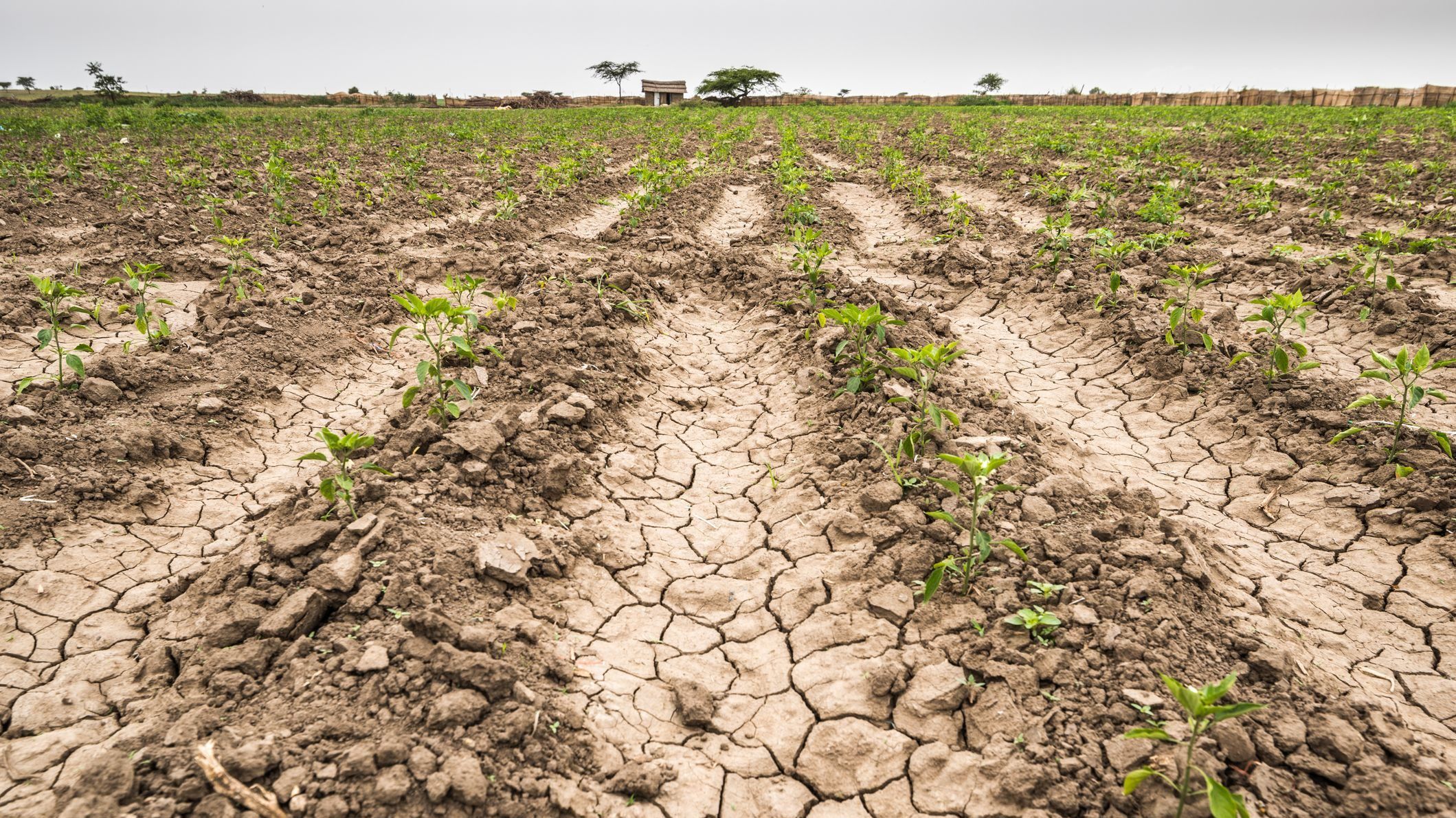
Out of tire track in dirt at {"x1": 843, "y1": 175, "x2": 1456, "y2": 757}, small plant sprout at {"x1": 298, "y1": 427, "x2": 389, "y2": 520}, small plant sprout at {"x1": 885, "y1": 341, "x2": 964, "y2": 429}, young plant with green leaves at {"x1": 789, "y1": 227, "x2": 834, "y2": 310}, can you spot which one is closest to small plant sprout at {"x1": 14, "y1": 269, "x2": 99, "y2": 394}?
small plant sprout at {"x1": 298, "y1": 427, "x2": 389, "y2": 520}

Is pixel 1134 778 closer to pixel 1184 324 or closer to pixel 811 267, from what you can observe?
pixel 1184 324

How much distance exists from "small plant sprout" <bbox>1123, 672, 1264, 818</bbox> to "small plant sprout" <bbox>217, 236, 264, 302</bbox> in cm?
604

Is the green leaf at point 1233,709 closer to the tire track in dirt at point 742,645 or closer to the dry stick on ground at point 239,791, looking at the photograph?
the tire track in dirt at point 742,645

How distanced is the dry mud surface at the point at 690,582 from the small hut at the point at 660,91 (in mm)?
52583

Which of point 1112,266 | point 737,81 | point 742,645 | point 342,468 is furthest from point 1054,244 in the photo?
point 737,81

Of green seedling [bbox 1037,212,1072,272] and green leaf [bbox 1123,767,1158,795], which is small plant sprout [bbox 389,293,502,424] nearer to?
green leaf [bbox 1123,767,1158,795]

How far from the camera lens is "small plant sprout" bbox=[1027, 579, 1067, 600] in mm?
2363

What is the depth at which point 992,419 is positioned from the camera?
3566 mm

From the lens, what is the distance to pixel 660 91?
5203 centimetres

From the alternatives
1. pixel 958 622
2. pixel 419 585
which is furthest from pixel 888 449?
pixel 419 585

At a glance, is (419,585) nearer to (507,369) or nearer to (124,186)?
(507,369)

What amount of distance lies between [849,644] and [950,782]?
59cm

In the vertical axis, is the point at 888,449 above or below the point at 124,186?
below

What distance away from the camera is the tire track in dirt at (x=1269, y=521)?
91.4 inches
